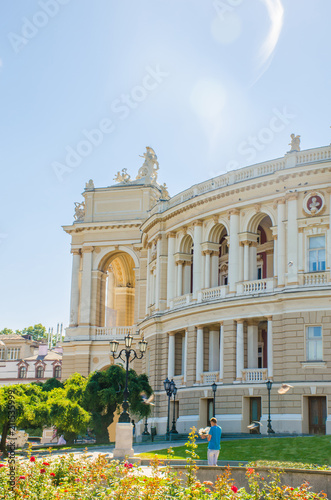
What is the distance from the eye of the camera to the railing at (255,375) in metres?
42.4

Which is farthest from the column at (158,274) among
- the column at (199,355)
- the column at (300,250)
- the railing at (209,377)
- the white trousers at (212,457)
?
the white trousers at (212,457)

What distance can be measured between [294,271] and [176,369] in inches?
506

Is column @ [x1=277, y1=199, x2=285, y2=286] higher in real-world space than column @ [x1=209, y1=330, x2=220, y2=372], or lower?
higher

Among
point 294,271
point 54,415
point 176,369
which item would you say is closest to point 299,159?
point 294,271

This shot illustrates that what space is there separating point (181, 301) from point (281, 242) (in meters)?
10.0

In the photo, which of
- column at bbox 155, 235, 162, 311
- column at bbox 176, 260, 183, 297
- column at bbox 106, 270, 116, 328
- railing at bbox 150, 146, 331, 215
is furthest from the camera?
column at bbox 106, 270, 116, 328

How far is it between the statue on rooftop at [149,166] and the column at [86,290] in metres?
8.29

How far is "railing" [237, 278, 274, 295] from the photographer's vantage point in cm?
4328

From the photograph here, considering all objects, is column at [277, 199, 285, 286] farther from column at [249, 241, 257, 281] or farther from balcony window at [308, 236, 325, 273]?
column at [249, 241, 257, 281]

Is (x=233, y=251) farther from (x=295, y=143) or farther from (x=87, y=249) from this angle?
(x=87, y=249)

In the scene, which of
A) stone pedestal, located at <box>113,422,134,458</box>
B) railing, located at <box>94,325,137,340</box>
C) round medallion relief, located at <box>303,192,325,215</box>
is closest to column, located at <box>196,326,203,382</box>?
round medallion relief, located at <box>303,192,325,215</box>

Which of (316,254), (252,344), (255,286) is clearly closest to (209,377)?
(252,344)

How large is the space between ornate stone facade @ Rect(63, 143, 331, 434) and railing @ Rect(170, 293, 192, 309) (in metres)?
0.07

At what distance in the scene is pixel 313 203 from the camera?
138 ft
